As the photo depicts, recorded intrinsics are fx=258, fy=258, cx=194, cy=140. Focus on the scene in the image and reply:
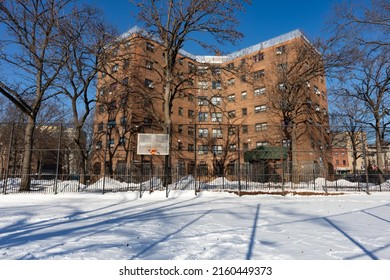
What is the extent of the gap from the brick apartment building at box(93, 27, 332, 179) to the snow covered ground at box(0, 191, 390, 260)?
10430 millimetres

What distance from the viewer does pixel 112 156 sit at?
24.8 metres

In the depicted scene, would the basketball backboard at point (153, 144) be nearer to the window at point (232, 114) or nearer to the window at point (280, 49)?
the window at point (232, 114)

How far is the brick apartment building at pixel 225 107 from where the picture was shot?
21141 millimetres

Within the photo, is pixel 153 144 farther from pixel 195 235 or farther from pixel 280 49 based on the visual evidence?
pixel 280 49

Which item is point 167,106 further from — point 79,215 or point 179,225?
point 179,225

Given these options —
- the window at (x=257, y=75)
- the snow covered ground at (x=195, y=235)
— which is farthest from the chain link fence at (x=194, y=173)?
the snow covered ground at (x=195, y=235)

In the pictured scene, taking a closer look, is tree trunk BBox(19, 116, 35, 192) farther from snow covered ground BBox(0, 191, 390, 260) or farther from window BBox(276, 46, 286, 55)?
window BBox(276, 46, 286, 55)

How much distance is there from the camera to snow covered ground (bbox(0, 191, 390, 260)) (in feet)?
15.0

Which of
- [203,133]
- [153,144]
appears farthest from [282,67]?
[153,144]

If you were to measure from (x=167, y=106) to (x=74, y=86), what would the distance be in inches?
362

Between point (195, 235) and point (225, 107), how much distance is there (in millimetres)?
37434

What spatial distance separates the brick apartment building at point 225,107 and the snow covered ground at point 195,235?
1043 centimetres

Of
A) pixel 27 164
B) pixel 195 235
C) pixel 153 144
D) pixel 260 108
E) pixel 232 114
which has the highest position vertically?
pixel 260 108

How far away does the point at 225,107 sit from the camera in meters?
42.2
